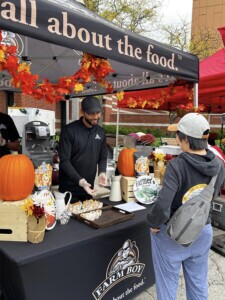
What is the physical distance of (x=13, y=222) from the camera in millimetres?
1721

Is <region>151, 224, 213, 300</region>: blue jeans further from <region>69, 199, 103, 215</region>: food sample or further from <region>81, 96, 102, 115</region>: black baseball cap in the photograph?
<region>81, 96, 102, 115</region>: black baseball cap

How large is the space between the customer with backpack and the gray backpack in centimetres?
4

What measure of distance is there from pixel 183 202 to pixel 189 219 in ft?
0.36

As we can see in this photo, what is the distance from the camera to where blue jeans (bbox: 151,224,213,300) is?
1727 mm

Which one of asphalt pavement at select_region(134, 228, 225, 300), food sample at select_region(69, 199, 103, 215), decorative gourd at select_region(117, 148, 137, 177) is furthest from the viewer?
decorative gourd at select_region(117, 148, 137, 177)

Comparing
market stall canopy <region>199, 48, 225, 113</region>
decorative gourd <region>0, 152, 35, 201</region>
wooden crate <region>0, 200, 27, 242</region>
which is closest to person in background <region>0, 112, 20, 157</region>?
decorative gourd <region>0, 152, 35, 201</region>

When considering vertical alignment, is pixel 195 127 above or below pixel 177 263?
above

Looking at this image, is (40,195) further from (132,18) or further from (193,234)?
(132,18)

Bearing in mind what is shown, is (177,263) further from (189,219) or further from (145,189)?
(145,189)

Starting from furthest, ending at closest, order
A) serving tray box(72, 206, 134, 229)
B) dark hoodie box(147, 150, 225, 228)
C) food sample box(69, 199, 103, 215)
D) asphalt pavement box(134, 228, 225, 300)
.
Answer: asphalt pavement box(134, 228, 225, 300) < food sample box(69, 199, 103, 215) < serving tray box(72, 206, 134, 229) < dark hoodie box(147, 150, 225, 228)

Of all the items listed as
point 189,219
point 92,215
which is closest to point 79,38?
point 92,215

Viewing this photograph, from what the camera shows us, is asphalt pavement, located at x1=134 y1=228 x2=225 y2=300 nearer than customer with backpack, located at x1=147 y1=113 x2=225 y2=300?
No

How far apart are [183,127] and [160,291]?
1080 mm

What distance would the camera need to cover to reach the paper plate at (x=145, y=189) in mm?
2595
